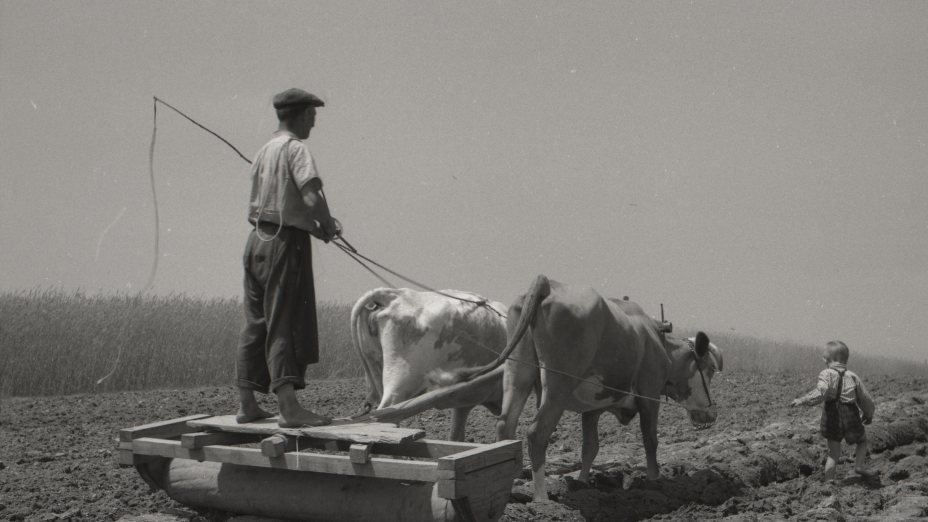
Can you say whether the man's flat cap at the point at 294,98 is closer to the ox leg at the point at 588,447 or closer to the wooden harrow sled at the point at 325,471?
the wooden harrow sled at the point at 325,471

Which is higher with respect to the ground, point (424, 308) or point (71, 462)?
point (424, 308)

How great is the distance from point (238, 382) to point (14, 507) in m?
2.60

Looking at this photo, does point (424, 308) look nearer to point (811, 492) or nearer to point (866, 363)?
point (811, 492)

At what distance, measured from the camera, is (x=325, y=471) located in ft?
16.7

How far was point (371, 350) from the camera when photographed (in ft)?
28.7

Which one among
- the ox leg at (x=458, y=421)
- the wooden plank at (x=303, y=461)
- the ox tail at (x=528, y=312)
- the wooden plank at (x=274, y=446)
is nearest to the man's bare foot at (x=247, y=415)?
the wooden plank at (x=303, y=461)

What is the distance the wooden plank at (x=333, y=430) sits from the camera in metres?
5.09

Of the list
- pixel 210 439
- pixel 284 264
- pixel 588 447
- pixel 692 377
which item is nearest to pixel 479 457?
pixel 284 264

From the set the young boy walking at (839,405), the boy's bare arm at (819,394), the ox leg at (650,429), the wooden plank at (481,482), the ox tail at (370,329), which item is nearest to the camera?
the wooden plank at (481,482)

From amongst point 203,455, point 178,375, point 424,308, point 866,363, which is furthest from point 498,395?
point 866,363

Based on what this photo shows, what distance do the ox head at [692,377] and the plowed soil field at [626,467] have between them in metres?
0.47

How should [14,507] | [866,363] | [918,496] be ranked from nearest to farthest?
[14,507] < [918,496] < [866,363]

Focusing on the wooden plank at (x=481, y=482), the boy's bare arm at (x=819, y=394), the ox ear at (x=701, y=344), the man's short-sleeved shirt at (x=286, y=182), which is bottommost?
the wooden plank at (x=481, y=482)

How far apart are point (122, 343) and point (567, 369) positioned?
34.5 ft
